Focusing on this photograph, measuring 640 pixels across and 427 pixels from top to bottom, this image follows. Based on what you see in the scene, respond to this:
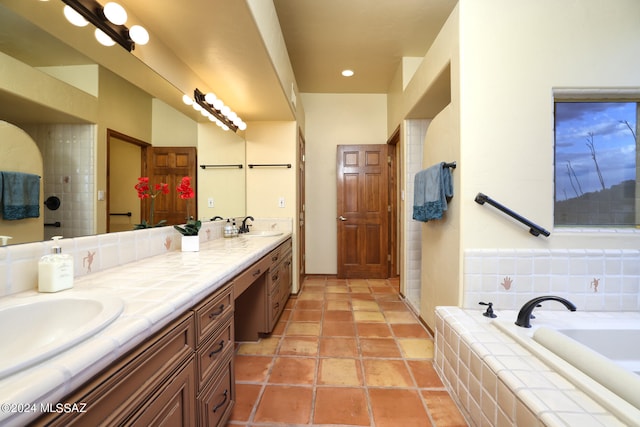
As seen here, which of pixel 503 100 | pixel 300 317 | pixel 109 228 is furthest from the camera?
pixel 300 317

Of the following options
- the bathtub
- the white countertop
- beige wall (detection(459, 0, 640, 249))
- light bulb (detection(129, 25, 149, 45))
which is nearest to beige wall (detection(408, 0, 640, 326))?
beige wall (detection(459, 0, 640, 249))

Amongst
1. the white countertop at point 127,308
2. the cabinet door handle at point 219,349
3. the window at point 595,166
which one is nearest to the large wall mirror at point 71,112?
the white countertop at point 127,308

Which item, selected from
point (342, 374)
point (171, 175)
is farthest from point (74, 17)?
point (342, 374)

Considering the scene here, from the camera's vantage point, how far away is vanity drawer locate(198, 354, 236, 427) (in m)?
1.04

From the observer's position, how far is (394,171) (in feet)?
13.4

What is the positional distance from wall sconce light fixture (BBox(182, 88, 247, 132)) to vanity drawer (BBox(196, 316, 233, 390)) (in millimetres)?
1673

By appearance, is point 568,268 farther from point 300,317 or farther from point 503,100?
point 300,317

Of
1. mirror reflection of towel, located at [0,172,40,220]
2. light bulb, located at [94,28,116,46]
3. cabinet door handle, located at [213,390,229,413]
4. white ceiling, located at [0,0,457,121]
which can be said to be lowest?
cabinet door handle, located at [213,390,229,413]

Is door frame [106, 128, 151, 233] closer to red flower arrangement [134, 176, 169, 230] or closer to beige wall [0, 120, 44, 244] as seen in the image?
red flower arrangement [134, 176, 169, 230]

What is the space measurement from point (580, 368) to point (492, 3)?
199 cm

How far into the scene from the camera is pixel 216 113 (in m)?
2.38

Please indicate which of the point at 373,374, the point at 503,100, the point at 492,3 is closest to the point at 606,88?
the point at 503,100

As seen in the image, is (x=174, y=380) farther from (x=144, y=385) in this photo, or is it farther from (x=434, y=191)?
(x=434, y=191)

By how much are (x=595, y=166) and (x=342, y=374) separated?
214 cm
